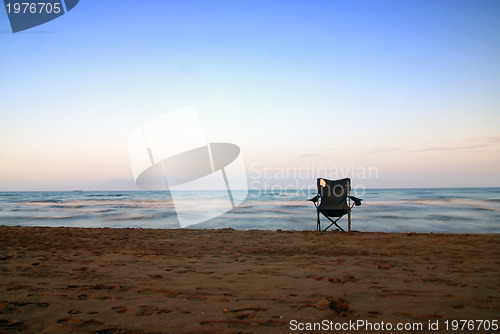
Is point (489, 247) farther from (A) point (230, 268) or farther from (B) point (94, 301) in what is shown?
(B) point (94, 301)

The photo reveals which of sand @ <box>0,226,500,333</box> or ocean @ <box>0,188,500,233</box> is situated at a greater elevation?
sand @ <box>0,226,500,333</box>

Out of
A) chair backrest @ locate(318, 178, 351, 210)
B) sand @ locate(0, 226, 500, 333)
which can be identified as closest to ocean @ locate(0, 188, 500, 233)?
chair backrest @ locate(318, 178, 351, 210)

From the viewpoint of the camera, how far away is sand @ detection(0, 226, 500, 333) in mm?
2059

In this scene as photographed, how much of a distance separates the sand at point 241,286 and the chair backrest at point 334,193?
1961 millimetres

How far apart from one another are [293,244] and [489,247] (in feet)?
10.5

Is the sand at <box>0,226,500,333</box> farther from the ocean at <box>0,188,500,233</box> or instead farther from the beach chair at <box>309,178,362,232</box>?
the ocean at <box>0,188,500,233</box>

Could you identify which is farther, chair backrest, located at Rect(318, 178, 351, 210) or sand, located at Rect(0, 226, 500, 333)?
chair backrest, located at Rect(318, 178, 351, 210)

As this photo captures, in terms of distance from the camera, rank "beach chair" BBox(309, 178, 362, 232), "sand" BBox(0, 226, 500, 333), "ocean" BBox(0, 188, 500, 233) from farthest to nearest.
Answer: "ocean" BBox(0, 188, 500, 233) → "beach chair" BBox(309, 178, 362, 232) → "sand" BBox(0, 226, 500, 333)

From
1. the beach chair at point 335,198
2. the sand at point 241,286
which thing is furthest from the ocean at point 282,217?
the sand at point 241,286

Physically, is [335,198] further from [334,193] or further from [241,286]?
[241,286]

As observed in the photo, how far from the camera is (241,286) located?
285 cm

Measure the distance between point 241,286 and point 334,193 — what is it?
4.96m

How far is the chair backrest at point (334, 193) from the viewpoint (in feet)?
23.7

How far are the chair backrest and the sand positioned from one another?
1961mm
